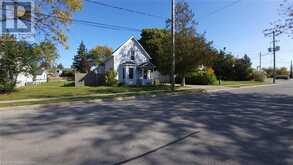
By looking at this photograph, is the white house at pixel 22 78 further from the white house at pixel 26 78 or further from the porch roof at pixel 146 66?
the porch roof at pixel 146 66

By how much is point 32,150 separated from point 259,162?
462 cm

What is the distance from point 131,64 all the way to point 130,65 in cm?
19

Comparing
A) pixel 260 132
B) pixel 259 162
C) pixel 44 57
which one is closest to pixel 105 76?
pixel 44 57

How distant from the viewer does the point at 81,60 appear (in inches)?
3580

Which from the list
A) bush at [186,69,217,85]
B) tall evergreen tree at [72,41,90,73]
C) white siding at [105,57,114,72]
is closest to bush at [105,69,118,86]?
white siding at [105,57,114,72]

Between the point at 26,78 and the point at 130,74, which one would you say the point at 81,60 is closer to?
the point at 26,78

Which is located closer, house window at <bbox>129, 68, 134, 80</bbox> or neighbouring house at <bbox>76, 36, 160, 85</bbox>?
neighbouring house at <bbox>76, 36, 160, 85</bbox>

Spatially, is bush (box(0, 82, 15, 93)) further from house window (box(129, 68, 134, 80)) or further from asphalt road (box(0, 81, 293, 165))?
house window (box(129, 68, 134, 80))

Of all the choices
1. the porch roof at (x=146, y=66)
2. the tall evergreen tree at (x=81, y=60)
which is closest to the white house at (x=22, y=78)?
the porch roof at (x=146, y=66)

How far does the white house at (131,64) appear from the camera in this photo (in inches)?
1391

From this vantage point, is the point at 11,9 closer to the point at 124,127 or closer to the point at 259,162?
the point at 124,127

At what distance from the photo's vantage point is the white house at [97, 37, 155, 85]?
35344 millimetres

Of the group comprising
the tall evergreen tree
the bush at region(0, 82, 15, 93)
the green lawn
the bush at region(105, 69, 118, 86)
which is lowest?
the green lawn

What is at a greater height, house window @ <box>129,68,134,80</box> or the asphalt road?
house window @ <box>129,68,134,80</box>
